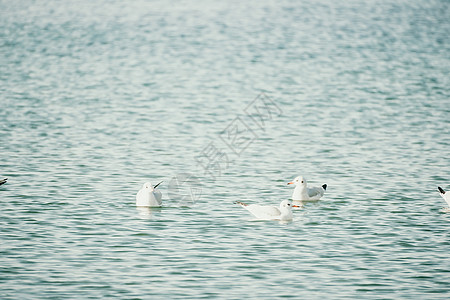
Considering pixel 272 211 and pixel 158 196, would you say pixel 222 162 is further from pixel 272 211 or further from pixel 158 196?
pixel 272 211

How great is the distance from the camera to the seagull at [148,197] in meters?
21.4

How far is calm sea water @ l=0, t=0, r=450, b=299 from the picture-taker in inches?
671

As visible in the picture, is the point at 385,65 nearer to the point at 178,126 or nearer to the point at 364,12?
the point at 178,126

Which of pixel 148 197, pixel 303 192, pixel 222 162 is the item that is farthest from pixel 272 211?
pixel 222 162

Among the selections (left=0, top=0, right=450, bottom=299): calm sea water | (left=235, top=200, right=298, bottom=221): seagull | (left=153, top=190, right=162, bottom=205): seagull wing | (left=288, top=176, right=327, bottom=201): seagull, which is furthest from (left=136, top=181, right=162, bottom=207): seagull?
(left=288, top=176, right=327, bottom=201): seagull

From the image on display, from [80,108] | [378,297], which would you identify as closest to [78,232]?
[378,297]

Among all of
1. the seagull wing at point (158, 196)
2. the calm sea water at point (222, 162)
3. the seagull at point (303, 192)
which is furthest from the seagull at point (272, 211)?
the seagull wing at point (158, 196)

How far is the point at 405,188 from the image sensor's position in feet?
78.3

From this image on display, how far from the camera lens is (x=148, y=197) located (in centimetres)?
2138

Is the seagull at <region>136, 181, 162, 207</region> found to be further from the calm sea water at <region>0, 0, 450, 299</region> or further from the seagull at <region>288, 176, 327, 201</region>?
the seagull at <region>288, 176, 327, 201</region>

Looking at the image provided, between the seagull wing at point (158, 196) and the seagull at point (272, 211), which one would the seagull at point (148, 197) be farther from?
the seagull at point (272, 211)

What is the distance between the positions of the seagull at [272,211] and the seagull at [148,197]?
2.26 meters

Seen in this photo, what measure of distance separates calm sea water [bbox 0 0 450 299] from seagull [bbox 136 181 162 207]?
32 centimetres

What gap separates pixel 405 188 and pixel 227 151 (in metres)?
7.50
